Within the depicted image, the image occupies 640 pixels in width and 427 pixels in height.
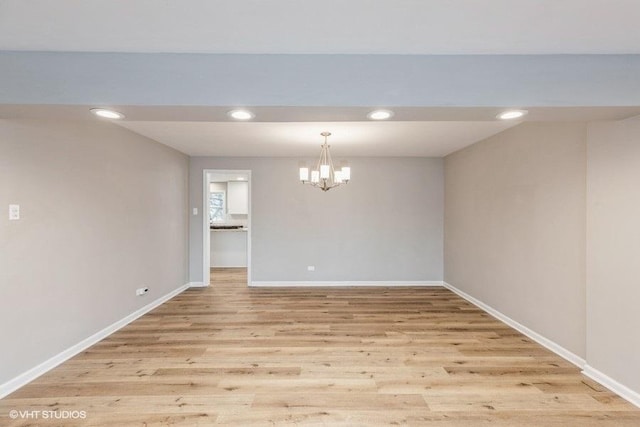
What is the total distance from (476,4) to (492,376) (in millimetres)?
2680

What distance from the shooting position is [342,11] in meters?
1.49

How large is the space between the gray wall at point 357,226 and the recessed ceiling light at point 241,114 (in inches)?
130

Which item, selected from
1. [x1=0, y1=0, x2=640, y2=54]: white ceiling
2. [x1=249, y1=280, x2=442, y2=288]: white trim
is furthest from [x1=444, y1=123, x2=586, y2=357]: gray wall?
[x1=0, y1=0, x2=640, y2=54]: white ceiling

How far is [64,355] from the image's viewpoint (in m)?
2.69

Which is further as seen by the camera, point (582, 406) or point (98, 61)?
point (582, 406)

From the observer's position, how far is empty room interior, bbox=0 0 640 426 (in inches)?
67.1

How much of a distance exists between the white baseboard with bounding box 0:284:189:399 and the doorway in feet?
5.57

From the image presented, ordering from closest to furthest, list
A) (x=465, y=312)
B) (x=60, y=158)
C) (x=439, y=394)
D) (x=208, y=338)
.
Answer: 1. (x=439, y=394)
2. (x=60, y=158)
3. (x=208, y=338)
4. (x=465, y=312)

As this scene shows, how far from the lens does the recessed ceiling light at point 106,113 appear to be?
196cm

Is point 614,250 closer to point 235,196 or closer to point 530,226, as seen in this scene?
point 530,226

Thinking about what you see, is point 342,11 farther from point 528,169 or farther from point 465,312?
point 465,312

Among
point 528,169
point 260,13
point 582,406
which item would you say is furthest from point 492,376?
point 260,13

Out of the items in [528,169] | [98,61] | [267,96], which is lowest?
[528,169]

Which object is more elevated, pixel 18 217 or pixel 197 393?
pixel 18 217
